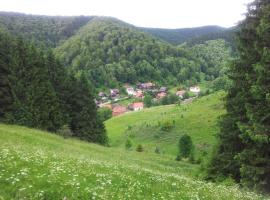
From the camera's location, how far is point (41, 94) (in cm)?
5691

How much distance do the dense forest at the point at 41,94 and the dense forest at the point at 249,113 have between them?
115ft

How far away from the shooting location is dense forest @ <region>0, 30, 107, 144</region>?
54.6 meters

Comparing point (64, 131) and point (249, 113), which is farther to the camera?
point (64, 131)

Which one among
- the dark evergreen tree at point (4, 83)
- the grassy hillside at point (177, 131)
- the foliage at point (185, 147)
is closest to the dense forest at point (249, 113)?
the dark evergreen tree at point (4, 83)

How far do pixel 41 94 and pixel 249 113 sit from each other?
39669 mm

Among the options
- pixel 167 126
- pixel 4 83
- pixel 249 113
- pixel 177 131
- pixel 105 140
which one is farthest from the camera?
pixel 167 126

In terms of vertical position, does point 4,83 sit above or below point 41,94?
above

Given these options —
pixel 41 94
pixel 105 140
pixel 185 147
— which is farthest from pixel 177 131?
pixel 41 94

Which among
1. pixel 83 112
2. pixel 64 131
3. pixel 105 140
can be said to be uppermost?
pixel 83 112

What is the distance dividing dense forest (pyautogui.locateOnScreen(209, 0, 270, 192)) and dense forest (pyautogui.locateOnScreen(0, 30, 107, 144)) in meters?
35.1

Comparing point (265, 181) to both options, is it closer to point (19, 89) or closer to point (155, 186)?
point (155, 186)

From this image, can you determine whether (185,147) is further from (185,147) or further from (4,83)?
(4,83)

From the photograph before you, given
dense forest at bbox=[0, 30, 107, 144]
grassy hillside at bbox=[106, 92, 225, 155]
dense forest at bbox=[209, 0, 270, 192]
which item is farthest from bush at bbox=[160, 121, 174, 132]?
dense forest at bbox=[209, 0, 270, 192]

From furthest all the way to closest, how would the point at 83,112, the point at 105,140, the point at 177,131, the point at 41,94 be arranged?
the point at 177,131, the point at 105,140, the point at 83,112, the point at 41,94
